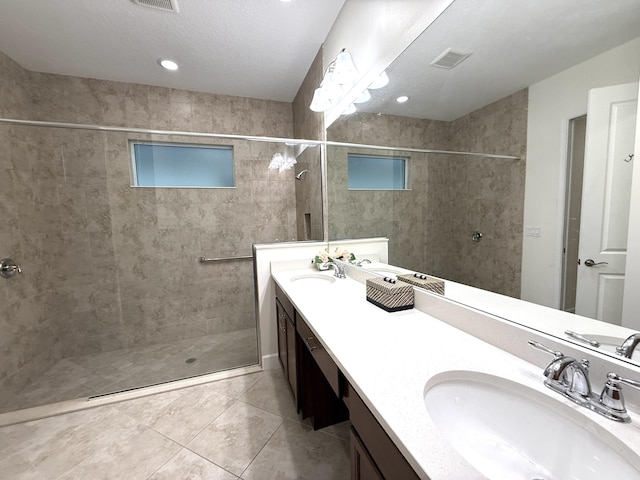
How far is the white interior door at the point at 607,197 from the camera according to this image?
0.55 metres

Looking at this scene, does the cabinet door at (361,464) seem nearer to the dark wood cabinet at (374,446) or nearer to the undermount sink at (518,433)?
the dark wood cabinet at (374,446)

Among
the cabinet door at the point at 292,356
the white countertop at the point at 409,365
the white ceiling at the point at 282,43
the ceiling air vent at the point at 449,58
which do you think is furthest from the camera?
the cabinet door at the point at 292,356

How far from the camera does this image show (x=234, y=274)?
2938mm

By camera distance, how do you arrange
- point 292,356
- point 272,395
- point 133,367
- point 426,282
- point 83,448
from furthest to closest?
point 133,367
point 272,395
point 292,356
point 83,448
point 426,282

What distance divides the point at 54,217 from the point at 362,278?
2.86m

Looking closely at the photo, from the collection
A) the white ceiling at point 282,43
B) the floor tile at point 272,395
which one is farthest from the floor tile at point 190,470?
the white ceiling at point 282,43

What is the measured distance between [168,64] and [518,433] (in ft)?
10.7

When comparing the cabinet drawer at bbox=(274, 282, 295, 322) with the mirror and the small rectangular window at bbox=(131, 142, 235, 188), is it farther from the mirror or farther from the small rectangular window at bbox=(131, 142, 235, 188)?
the small rectangular window at bbox=(131, 142, 235, 188)

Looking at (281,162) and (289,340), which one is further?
(281,162)

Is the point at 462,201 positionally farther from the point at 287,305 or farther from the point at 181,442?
the point at 181,442

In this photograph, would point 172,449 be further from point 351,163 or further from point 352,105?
point 352,105

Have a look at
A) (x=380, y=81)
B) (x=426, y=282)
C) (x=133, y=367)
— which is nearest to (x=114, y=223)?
(x=133, y=367)

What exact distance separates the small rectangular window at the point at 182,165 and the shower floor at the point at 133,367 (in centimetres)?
168

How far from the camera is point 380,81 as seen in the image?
1.47 metres
